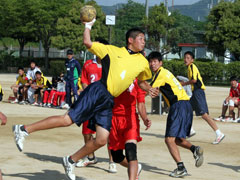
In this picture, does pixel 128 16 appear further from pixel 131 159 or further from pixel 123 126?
pixel 131 159

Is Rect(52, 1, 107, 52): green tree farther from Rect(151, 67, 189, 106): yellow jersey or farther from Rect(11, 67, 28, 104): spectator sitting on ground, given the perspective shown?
Rect(151, 67, 189, 106): yellow jersey

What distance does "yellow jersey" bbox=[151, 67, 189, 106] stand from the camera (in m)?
8.76

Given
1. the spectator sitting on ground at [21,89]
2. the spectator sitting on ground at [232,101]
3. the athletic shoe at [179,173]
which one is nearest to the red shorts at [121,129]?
the athletic shoe at [179,173]

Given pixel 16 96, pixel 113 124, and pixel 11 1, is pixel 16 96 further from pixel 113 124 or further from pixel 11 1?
pixel 11 1

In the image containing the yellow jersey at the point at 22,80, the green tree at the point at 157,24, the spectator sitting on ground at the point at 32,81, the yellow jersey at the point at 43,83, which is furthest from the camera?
the green tree at the point at 157,24

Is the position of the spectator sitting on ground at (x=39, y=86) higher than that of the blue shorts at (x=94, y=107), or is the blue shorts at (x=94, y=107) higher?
the blue shorts at (x=94, y=107)

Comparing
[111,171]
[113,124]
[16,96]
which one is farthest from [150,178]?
[16,96]

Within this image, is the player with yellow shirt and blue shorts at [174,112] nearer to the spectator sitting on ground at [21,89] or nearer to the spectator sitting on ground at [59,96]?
the spectator sitting on ground at [59,96]

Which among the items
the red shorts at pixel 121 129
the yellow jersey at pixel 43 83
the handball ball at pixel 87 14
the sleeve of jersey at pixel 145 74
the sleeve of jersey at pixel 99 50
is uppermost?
the handball ball at pixel 87 14

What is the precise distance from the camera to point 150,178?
8.22 metres

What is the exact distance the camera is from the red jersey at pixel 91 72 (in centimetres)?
935

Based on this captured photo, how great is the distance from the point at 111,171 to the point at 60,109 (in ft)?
37.8

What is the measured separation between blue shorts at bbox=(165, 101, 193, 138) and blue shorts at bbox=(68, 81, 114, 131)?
210 centimetres

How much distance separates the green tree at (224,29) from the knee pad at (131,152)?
3769cm
